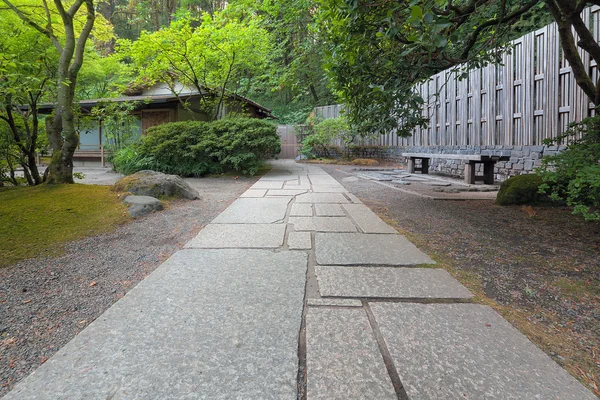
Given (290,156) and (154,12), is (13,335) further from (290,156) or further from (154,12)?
(154,12)

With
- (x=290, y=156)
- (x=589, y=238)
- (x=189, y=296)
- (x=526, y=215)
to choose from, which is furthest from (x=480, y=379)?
(x=290, y=156)

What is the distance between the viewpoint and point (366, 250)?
266cm

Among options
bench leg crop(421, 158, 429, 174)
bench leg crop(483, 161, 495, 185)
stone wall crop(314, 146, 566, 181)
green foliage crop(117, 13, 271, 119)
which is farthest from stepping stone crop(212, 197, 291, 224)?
green foliage crop(117, 13, 271, 119)

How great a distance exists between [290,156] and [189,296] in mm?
17998

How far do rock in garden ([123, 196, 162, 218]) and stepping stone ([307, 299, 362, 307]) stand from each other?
2.99 metres

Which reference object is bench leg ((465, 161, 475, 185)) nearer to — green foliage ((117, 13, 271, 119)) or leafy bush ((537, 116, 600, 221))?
leafy bush ((537, 116, 600, 221))

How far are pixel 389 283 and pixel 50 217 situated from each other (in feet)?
11.7

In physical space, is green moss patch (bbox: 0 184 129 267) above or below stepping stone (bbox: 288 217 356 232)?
above

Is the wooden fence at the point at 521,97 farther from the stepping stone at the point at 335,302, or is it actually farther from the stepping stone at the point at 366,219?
the stepping stone at the point at 335,302

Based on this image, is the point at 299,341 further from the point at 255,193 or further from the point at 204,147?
the point at 204,147

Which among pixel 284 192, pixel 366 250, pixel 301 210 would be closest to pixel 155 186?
pixel 284 192

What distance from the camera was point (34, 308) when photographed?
181 cm

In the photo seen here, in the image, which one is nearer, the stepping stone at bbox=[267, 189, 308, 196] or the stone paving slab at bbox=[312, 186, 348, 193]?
the stepping stone at bbox=[267, 189, 308, 196]

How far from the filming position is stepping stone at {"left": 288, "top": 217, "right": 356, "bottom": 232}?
11.0ft
